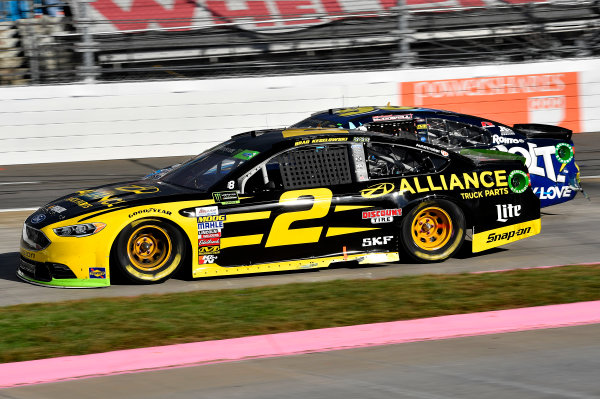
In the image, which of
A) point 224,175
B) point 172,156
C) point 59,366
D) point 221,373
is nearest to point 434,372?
point 221,373

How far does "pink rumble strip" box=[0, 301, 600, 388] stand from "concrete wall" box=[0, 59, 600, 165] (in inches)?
468

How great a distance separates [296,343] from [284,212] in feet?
7.22

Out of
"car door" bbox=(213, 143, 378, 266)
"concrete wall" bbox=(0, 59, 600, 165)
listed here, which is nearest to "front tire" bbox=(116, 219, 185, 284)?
"car door" bbox=(213, 143, 378, 266)

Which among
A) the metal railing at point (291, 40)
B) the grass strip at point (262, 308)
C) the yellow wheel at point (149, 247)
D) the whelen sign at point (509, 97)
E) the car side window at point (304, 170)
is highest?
the metal railing at point (291, 40)

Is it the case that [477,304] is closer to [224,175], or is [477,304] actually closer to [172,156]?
[224,175]

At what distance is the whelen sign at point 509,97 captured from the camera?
19.0m

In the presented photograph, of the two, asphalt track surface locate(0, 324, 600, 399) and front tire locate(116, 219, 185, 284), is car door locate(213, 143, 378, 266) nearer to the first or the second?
front tire locate(116, 219, 185, 284)

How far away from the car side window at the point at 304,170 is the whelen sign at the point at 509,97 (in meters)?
10.6

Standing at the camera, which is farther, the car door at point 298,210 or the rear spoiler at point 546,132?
the rear spoiler at point 546,132

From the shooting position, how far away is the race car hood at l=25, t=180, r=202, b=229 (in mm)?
7828

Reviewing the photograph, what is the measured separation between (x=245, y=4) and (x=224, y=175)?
15.2 metres

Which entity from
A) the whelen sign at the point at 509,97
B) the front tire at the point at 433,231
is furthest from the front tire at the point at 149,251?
the whelen sign at the point at 509,97

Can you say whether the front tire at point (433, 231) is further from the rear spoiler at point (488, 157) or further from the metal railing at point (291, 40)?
the metal railing at point (291, 40)

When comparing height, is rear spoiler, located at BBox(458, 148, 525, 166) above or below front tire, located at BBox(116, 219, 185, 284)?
above
